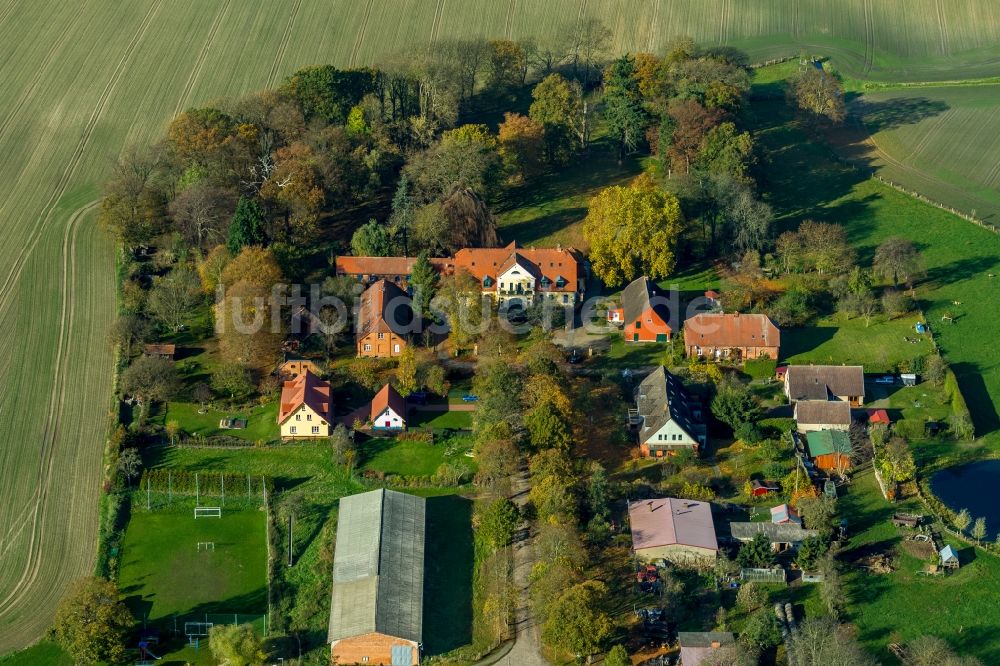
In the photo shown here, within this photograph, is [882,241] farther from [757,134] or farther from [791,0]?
[791,0]

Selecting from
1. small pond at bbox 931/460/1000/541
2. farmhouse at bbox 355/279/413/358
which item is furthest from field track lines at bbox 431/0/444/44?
small pond at bbox 931/460/1000/541

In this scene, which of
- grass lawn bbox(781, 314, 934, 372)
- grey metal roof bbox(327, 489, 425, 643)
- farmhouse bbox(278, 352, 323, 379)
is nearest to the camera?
grey metal roof bbox(327, 489, 425, 643)

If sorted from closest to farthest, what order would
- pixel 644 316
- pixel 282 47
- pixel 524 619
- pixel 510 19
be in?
pixel 524 619, pixel 644 316, pixel 282 47, pixel 510 19

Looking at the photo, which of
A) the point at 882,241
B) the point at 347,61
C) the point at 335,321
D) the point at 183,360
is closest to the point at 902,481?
the point at 882,241

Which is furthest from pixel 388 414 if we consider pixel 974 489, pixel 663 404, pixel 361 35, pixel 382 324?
pixel 361 35

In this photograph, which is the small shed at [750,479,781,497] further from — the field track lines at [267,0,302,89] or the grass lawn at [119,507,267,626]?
the field track lines at [267,0,302,89]

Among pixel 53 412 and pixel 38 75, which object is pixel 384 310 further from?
pixel 38 75
